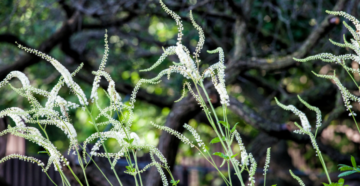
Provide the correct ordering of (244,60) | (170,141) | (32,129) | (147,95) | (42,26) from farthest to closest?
(42,26), (147,95), (244,60), (170,141), (32,129)

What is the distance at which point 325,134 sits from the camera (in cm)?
558

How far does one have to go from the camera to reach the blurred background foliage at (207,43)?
3.12 metres

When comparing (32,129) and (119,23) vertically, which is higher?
(119,23)

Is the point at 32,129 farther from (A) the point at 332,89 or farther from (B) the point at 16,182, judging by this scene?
(B) the point at 16,182

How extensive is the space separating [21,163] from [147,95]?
3.70m

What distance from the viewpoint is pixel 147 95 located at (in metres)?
3.93

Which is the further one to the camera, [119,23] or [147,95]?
[147,95]

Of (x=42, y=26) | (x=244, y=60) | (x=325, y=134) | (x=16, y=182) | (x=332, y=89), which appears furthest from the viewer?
(x=16, y=182)

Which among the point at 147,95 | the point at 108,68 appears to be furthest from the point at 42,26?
the point at 147,95

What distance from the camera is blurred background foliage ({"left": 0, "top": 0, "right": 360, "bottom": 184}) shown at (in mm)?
3117

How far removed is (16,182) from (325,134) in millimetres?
5565

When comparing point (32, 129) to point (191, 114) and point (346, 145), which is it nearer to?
point (191, 114)

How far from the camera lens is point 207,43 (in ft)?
13.1

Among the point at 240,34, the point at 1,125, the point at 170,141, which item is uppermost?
the point at 240,34
